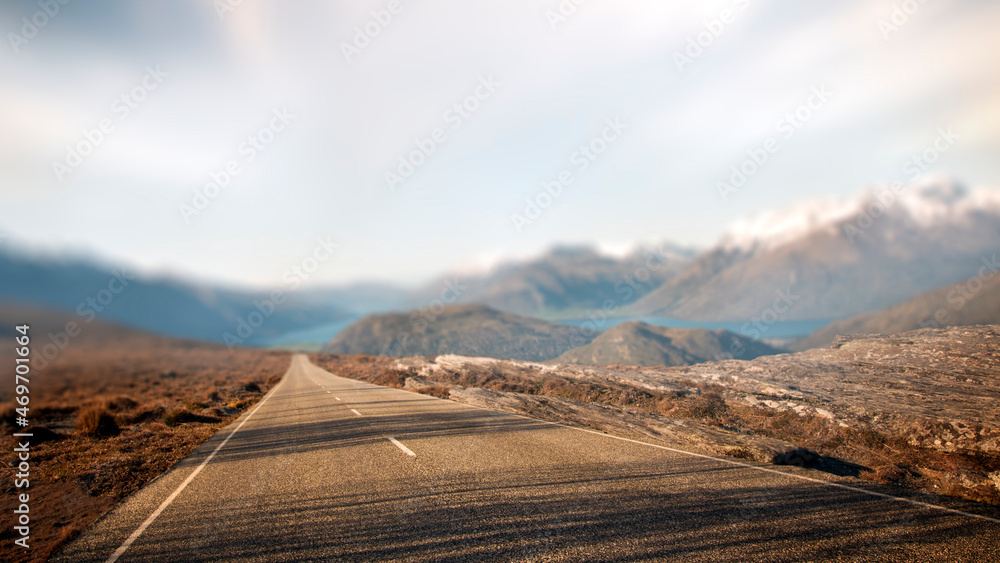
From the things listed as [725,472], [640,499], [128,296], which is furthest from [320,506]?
[128,296]

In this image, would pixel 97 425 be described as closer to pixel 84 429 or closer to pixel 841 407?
pixel 84 429

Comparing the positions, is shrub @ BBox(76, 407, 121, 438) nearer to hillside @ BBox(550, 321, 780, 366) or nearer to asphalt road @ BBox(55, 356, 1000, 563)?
asphalt road @ BBox(55, 356, 1000, 563)

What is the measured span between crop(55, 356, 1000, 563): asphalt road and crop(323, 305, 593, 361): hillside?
76.6 feet

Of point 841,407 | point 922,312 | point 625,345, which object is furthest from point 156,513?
point 922,312

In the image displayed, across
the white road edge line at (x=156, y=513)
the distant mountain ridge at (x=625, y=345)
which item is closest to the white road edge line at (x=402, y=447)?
the white road edge line at (x=156, y=513)

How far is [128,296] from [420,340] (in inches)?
3095

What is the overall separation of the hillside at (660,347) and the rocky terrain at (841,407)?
13092 millimetres

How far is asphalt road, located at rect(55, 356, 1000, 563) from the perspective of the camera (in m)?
5.16

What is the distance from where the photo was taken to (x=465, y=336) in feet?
256

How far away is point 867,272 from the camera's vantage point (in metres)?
160

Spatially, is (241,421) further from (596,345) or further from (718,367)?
(596,345)

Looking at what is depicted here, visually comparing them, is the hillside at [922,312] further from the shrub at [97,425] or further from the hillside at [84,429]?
the shrub at [97,425]

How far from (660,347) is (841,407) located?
849 inches

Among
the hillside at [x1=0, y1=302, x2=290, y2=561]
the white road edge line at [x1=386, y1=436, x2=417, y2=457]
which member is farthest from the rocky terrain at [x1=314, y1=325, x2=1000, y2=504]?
the hillside at [x1=0, y1=302, x2=290, y2=561]
